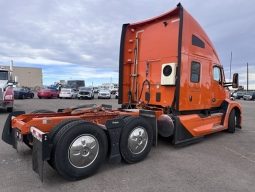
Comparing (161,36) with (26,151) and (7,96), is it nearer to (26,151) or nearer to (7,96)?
(26,151)

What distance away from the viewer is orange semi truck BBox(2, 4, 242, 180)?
4402mm

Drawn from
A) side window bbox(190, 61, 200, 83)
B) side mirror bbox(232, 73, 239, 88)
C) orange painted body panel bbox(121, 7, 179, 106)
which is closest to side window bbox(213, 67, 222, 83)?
side mirror bbox(232, 73, 239, 88)

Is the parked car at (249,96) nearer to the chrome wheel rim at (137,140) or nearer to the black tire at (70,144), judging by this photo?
the chrome wheel rim at (137,140)

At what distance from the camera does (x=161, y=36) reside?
735cm

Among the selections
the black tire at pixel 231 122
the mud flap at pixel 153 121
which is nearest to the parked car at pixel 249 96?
the black tire at pixel 231 122

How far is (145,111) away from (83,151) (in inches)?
83.7

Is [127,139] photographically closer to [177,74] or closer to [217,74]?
[177,74]

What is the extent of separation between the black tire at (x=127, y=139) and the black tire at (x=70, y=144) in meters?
0.45

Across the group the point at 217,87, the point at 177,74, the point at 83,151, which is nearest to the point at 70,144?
the point at 83,151

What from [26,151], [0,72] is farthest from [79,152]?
[0,72]

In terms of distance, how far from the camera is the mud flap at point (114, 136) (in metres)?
4.93

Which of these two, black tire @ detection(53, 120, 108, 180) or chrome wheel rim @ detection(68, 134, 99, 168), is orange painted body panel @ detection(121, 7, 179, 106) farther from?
chrome wheel rim @ detection(68, 134, 99, 168)

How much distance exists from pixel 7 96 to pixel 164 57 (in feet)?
33.0

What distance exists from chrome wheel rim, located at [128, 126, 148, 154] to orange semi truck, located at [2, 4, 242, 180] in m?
0.02
